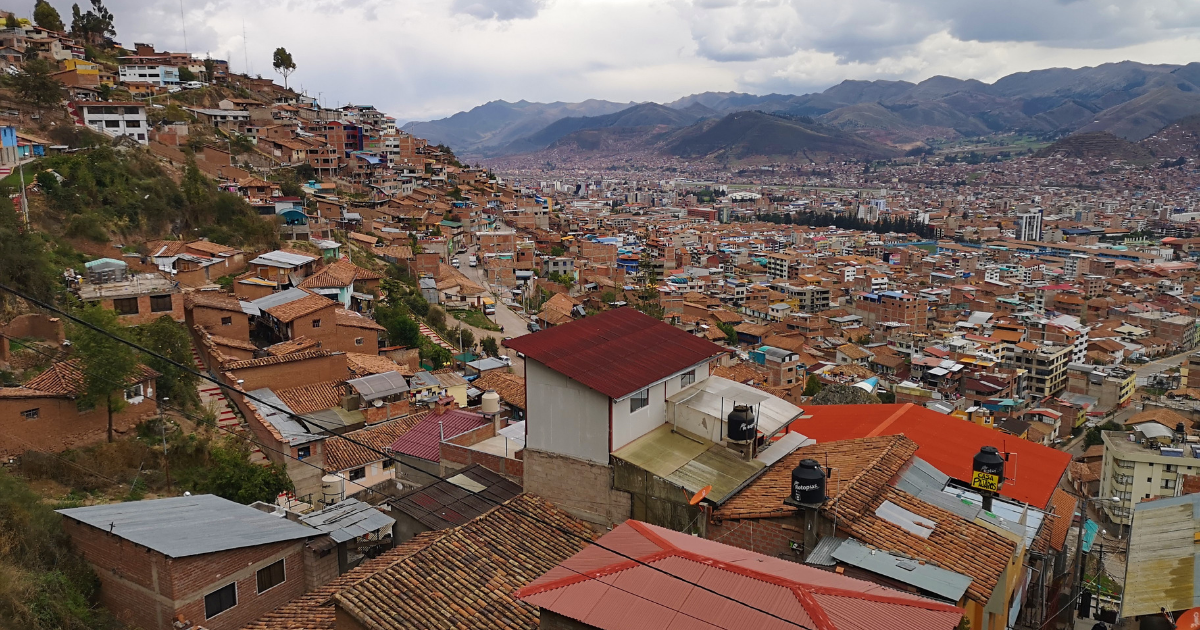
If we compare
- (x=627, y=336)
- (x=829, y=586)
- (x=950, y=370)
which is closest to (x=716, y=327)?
(x=950, y=370)

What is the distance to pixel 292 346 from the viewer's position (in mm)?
14562

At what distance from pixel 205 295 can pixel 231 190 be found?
990 cm

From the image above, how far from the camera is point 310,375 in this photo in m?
14.0

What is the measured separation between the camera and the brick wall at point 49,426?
9.20 metres

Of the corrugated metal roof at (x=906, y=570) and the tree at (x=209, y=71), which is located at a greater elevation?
the tree at (x=209, y=71)

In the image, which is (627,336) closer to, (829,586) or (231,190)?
(829,586)

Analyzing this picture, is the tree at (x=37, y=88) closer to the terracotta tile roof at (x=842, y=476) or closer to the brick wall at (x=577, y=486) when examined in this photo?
the brick wall at (x=577, y=486)

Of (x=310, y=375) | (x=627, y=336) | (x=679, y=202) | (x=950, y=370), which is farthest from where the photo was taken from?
(x=679, y=202)

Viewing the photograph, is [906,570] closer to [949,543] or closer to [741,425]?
[949,543]

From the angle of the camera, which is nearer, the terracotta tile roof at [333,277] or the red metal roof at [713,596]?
the red metal roof at [713,596]

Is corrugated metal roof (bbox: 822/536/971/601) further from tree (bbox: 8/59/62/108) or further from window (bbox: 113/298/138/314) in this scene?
tree (bbox: 8/59/62/108)

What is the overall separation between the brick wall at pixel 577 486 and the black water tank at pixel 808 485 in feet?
4.89

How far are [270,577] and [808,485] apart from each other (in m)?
5.06

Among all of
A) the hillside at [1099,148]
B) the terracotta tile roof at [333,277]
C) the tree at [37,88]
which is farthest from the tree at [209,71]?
the hillside at [1099,148]
